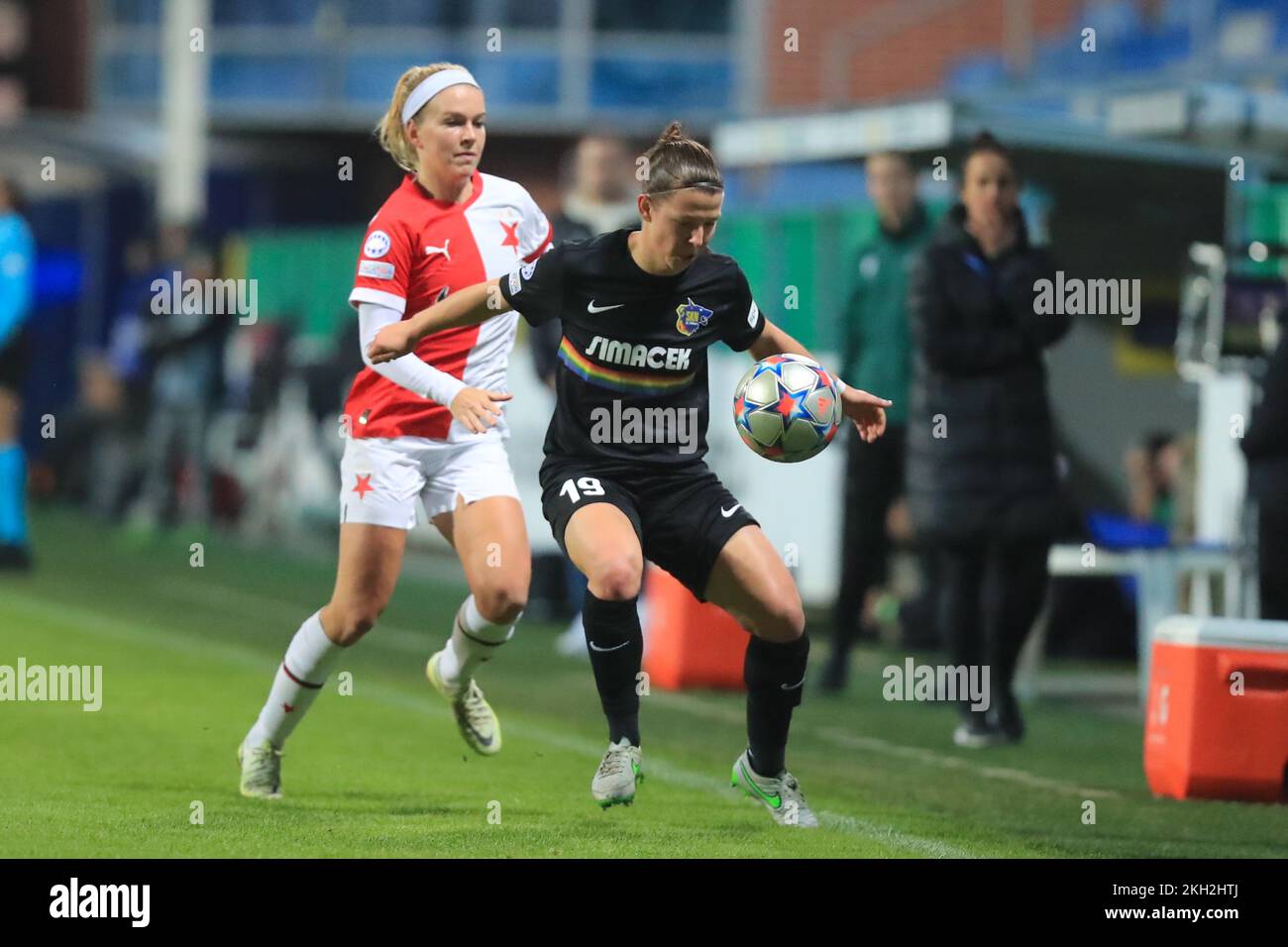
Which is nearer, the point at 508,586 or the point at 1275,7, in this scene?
the point at 508,586

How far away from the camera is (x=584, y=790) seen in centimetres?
793

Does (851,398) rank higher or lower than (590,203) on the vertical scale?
lower

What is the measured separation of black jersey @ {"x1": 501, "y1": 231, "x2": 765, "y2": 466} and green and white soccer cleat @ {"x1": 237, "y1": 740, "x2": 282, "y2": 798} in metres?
1.37

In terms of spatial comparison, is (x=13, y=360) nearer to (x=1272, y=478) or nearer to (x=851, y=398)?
(x=1272, y=478)

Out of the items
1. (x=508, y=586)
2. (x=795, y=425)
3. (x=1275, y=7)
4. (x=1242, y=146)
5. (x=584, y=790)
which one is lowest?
(x=584, y=790)

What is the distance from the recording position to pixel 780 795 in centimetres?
715

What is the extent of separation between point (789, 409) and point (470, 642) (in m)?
1.44

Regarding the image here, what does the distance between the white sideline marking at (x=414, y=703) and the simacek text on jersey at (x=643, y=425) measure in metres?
1.29

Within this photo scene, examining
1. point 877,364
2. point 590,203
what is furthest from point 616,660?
point 590,203

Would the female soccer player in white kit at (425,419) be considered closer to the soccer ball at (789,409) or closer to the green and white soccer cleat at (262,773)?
the green and white soccer cleat at (262,773)

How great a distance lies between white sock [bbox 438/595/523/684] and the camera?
7688 mm
